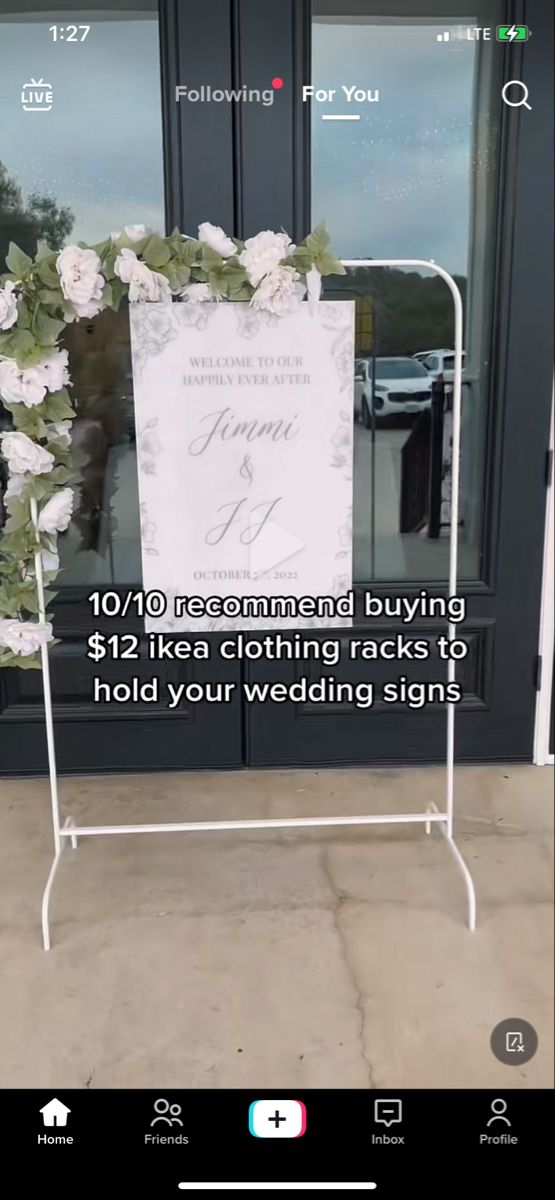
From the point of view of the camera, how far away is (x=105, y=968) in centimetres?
163

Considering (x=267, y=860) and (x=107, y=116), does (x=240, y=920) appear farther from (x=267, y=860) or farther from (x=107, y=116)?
(x=107, y=116)

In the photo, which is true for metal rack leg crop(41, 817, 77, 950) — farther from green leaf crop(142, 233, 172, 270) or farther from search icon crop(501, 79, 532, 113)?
search icon crop(501, 79, 532, 113)

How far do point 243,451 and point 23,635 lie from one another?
55cm

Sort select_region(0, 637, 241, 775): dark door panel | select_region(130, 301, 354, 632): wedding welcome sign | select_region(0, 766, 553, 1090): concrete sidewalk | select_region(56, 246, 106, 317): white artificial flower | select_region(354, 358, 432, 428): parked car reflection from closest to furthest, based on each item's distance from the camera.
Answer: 1. select_region(0, 766, 553, 1090): concrete sidewalk
2. select_region(56, 246, 106, 317): white artificial flower
3. select_region(130, 301, 354, 632): wedding welcome sign
4. select_region(354, 358, 432, 428): parked car reflection
5. select_region(0, 637, 241, 775): dark door panel

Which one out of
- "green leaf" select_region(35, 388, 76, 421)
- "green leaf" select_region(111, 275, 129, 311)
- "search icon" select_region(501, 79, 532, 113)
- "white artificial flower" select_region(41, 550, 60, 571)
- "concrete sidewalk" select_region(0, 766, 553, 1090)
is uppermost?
"search icon" select_region(501, 79, 532, 113)

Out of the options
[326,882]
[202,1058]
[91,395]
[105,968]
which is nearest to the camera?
[202,1058]

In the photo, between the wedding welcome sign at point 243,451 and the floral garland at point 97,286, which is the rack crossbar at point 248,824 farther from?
the floral garland at point 97,286

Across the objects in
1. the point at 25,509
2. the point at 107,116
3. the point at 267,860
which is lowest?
the point at 267,860

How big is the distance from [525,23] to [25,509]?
1.51m

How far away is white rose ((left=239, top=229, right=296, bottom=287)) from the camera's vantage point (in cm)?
158

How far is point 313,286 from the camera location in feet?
5.36

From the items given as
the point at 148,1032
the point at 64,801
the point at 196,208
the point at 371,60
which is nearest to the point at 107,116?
the point at 196,208

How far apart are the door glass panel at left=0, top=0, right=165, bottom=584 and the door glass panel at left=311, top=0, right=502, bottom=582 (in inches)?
15.6
